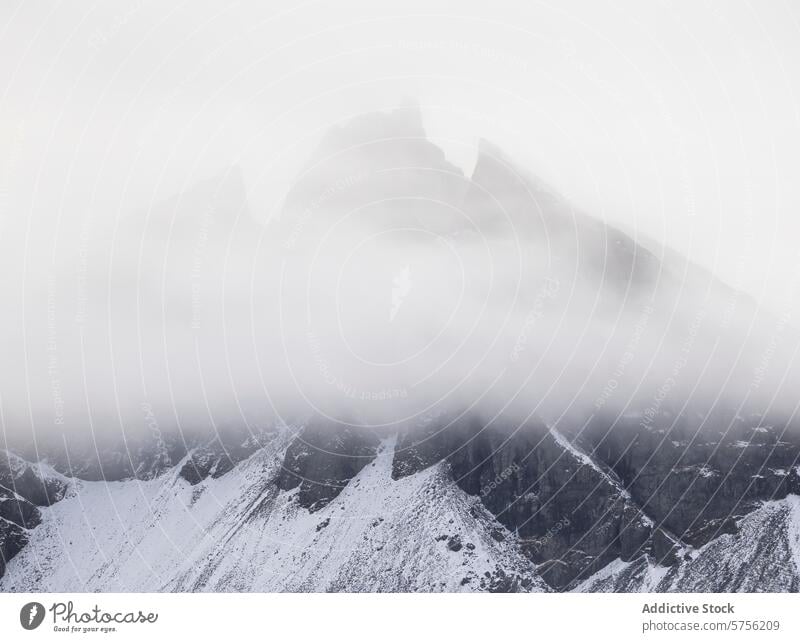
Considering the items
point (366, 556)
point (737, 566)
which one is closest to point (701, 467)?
point (737, 566)

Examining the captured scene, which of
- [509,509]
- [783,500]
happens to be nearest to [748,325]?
[783,500]

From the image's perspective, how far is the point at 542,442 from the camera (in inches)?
7362

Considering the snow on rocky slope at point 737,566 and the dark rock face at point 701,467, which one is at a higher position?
the dark rock face at point 701,467

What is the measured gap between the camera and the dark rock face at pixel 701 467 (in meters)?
176

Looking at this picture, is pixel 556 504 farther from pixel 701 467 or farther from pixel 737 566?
pixel 737 566

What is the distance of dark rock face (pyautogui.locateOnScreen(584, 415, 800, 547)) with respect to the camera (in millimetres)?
175750

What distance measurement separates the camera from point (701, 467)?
181 metres

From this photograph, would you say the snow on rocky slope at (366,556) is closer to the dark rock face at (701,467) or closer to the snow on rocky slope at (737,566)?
the snow on rocky slope at (737,566)

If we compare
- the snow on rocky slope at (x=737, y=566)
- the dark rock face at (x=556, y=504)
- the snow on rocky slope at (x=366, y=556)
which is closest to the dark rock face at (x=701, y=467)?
the snow on rocky slope at (x=737, y=566)

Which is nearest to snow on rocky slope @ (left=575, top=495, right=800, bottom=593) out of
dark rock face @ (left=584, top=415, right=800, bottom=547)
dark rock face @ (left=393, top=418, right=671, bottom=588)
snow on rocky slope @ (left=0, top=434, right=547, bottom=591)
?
dark rock face @ (left=393, top=418, right=671, bottom=588)

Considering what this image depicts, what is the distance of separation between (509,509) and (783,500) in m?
58.1

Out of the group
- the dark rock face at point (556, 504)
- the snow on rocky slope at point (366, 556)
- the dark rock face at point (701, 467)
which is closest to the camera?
the snow on rocky slope at point (366, 556)
